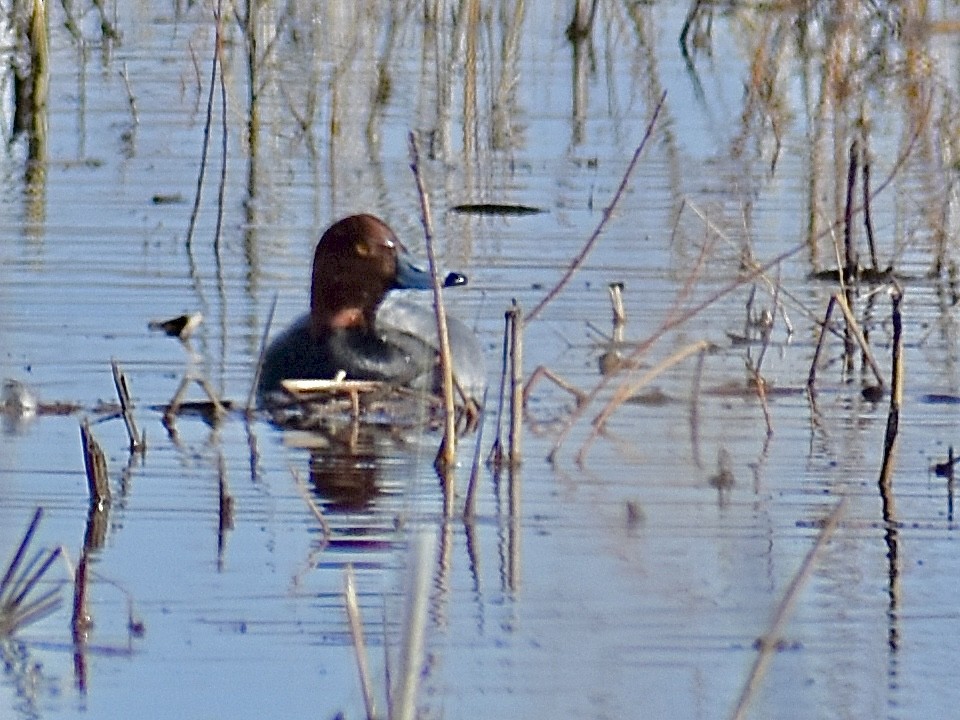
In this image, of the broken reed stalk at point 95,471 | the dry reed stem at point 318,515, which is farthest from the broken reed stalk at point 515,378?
the broken reed stalk at point 95,471

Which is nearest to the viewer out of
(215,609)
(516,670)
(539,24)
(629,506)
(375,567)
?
(516,670)

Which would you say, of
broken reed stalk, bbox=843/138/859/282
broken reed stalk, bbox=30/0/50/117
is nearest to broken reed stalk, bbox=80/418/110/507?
broken reed stalk, bbox=843/138/859/282

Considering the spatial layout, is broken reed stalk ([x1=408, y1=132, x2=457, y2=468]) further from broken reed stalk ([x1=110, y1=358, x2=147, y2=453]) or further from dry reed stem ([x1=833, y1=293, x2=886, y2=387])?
dry reed stem ([x1=833, y1=293, x2=886, y2=387])

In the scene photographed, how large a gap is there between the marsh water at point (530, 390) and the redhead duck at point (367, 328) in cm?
22

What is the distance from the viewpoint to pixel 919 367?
7.51 metres

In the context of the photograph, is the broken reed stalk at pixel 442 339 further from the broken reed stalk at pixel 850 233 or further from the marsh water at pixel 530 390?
the broken reed stalk at pixel 850 233

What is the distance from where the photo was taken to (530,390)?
674 cm

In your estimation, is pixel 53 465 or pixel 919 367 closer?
pixel 53 465

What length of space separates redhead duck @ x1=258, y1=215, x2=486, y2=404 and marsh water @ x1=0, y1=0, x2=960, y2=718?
22 centimetres

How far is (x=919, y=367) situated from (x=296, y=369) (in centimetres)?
187

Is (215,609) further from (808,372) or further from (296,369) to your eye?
(808,372)

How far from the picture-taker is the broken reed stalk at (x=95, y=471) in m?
5.58

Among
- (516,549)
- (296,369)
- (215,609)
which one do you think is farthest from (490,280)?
(215,609)

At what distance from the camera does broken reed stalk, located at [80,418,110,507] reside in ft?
18.3
